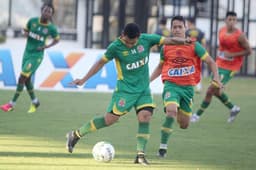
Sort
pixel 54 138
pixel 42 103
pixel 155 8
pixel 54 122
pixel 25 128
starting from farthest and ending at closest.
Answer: pixel 155 8, pixel 42 103, pixel 54 122, pixel 25 128, pixel 54 138

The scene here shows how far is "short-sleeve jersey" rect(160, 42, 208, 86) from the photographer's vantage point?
1339cm

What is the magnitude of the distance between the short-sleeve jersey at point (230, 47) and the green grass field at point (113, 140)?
116cm

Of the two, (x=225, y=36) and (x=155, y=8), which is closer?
(x=225, y=36)

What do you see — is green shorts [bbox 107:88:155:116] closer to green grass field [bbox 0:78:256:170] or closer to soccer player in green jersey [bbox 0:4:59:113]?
green grass field [bbox 0:78:256:170]

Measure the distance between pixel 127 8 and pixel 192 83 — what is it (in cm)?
2464

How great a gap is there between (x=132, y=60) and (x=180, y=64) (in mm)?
1627

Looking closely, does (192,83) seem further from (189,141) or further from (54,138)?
(54,138)

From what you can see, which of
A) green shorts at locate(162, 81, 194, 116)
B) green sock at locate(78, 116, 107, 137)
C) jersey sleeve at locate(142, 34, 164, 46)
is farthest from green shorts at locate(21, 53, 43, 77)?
jersey sleeve at locate(142, 34, 164, 46)

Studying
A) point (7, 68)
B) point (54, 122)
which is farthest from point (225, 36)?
point (7, 68)

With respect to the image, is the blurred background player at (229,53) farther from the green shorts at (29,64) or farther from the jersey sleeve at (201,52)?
the jersey sleeve at (201,52)

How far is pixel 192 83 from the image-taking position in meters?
13.5

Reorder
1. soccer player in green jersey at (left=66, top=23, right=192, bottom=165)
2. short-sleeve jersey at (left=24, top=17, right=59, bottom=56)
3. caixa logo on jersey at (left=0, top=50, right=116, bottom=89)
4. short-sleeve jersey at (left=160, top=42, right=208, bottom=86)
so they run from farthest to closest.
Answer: caixa logo on jersey at (left=0, top=50, right=116, bottom=89) → short-sleeve jersey at (left=24, top=17, right=59, bottom=56) → short-sleeve jersey at (left=160, top=42, right=208, bottom=86) → soccer player in green jersey at (left=66, top=23, right=192, bottom=165)

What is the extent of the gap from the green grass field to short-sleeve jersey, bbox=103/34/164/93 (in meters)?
1.01

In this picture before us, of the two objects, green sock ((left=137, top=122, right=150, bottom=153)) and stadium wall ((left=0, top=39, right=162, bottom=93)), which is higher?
green sock ((left=137, top=122, right=150, bottom=153))
